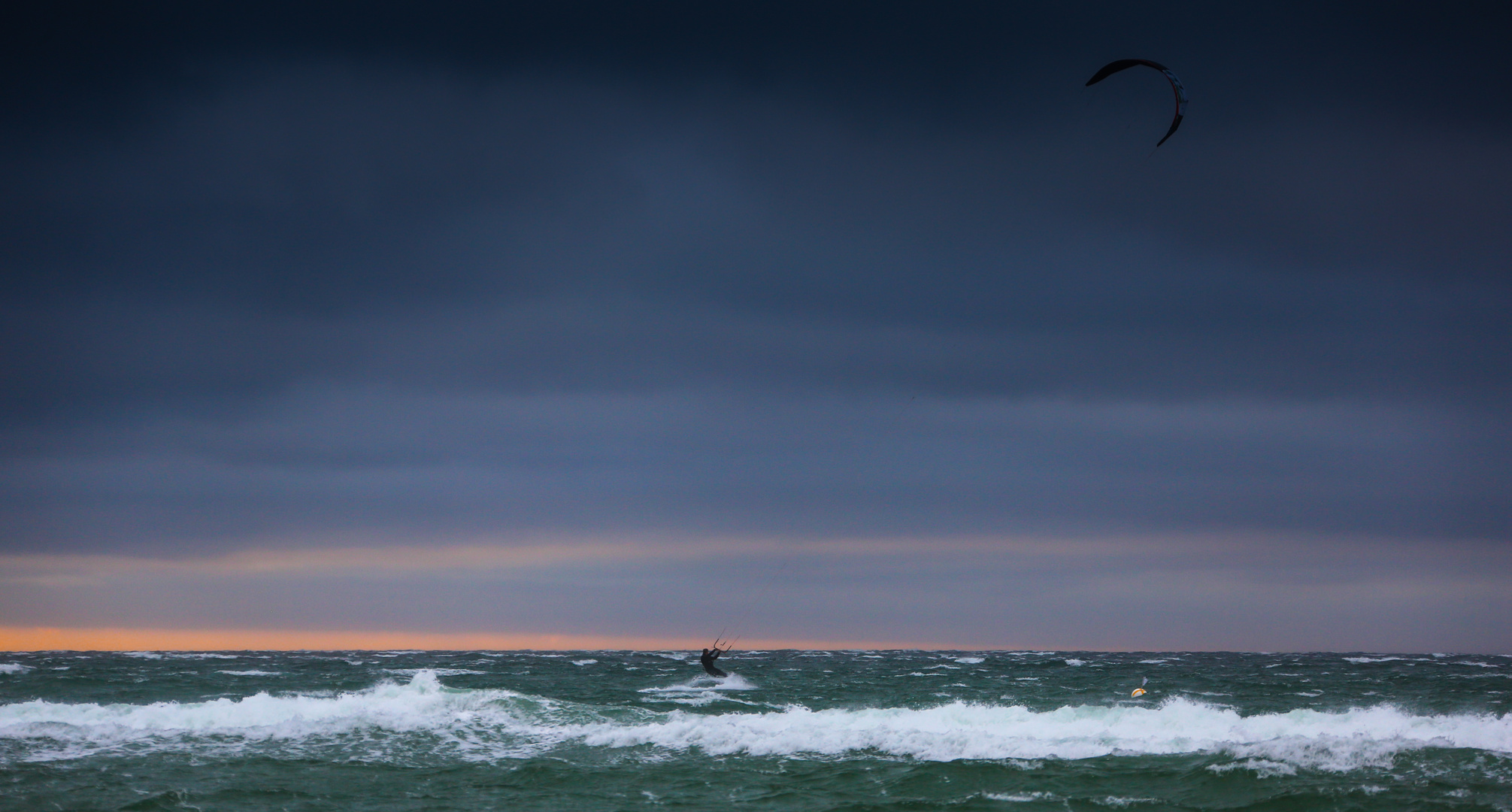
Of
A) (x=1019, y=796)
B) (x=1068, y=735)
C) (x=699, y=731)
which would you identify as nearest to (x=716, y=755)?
(x=699, y=731)

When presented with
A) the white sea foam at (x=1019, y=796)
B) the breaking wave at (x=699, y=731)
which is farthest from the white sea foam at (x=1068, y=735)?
the white sea foam at (x=1019, y=796)

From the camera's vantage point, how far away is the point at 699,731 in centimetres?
2317

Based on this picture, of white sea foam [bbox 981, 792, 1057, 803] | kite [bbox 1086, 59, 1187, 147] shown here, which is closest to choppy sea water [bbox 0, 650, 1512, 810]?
white sea foam [bbox 981, 792, 1057, 803]

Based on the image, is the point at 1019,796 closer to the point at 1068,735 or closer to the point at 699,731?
the point at 1068,735

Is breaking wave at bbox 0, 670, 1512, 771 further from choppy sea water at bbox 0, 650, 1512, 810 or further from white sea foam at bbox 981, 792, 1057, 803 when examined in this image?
white sea foam at bbox 981, 792, 1057, 803

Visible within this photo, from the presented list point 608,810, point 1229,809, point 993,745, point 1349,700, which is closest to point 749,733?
point 993,745

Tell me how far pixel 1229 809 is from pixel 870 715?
12.6 metres

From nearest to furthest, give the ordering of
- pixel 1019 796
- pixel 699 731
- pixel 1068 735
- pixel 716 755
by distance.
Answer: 1. pixel 1019 796
2. pixel 716 755
3. pixel 699 731
4. pixel 1068 735

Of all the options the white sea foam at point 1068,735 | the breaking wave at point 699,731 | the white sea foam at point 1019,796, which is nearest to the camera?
the white sea foam at point 1019,796

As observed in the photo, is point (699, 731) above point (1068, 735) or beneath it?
above

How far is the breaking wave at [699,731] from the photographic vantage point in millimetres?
20594

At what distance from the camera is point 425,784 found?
18062mm

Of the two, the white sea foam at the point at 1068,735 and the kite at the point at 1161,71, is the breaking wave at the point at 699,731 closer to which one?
the white sea foam at the point at 1068,735

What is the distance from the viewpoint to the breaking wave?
811 inches
